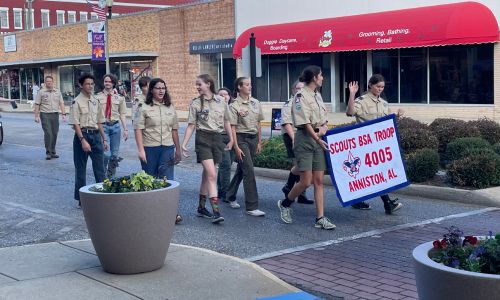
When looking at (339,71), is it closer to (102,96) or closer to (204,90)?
(102,96)

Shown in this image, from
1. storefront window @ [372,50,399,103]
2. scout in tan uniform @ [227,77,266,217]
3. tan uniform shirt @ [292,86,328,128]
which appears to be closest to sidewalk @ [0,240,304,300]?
tan uniform shirt @ [292,86,328,128]

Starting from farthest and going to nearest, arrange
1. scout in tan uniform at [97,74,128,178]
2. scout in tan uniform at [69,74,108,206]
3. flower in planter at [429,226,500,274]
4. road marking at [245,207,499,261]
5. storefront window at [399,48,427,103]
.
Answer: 1. storefront window at [399,48,427,103]
2. scout in tan uniform at [97,74,128,178]
3. scout in tan uniform at [69,74,108,206]
4. road marking at [245,207,499,261]
5. flower in planter at [429,226,500,274]

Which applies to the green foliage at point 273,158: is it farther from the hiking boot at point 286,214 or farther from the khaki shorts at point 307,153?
the khaki shorts at point 307,153

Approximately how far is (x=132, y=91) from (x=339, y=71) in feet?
48.5

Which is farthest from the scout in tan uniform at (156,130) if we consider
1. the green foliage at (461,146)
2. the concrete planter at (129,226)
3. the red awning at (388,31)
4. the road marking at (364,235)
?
the red awning at (388,31)

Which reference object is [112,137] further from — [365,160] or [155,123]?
[365,160]

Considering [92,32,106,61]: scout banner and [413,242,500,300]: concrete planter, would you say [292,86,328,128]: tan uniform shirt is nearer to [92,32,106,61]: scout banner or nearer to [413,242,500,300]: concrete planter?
[413,242,500,300]: concrete planter

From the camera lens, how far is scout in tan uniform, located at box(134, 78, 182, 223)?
902cm

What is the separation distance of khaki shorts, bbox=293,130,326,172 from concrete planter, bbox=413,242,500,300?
15.2ft

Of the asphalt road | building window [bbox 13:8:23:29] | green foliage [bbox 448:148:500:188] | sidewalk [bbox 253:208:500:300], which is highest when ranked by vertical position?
building window [bbox 13:8:23:29]

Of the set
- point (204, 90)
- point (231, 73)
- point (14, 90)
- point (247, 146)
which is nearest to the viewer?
point (204, 90)

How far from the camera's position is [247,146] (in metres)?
9.91

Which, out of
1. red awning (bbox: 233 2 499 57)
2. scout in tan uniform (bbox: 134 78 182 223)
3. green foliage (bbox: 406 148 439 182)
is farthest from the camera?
red awning (bbox: 233 2 499 57)

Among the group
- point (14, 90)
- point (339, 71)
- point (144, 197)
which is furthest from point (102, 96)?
point (14, 90)
